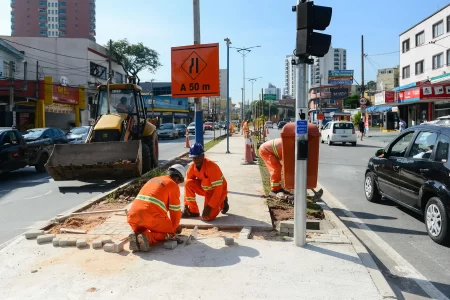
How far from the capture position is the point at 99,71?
49594mm

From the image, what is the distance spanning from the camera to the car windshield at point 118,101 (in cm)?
1338

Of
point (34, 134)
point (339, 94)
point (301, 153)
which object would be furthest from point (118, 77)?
point (301, 153)

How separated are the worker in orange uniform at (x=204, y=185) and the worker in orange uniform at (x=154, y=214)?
999mm

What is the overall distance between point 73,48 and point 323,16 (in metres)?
45.9

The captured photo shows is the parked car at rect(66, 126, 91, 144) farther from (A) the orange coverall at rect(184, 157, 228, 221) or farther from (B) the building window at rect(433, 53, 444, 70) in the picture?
(B) the building window at rect(433, 53, 444, 70)

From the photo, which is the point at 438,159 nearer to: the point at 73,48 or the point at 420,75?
the point at 420,75

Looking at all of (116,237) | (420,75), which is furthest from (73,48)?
(116,237)

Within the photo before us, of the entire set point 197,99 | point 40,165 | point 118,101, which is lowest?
point 40,165

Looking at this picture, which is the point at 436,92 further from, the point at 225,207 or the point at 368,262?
the point at 368,262

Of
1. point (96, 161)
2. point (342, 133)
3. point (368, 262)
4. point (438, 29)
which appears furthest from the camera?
point (438, 29)

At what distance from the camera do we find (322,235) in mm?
Result: 5855

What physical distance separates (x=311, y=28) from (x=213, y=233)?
311 centimetres

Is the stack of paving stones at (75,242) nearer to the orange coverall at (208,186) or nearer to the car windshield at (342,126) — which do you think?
the orange coverall at (208,186)

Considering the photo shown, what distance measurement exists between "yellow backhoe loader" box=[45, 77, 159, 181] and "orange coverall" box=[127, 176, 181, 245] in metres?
5.26
